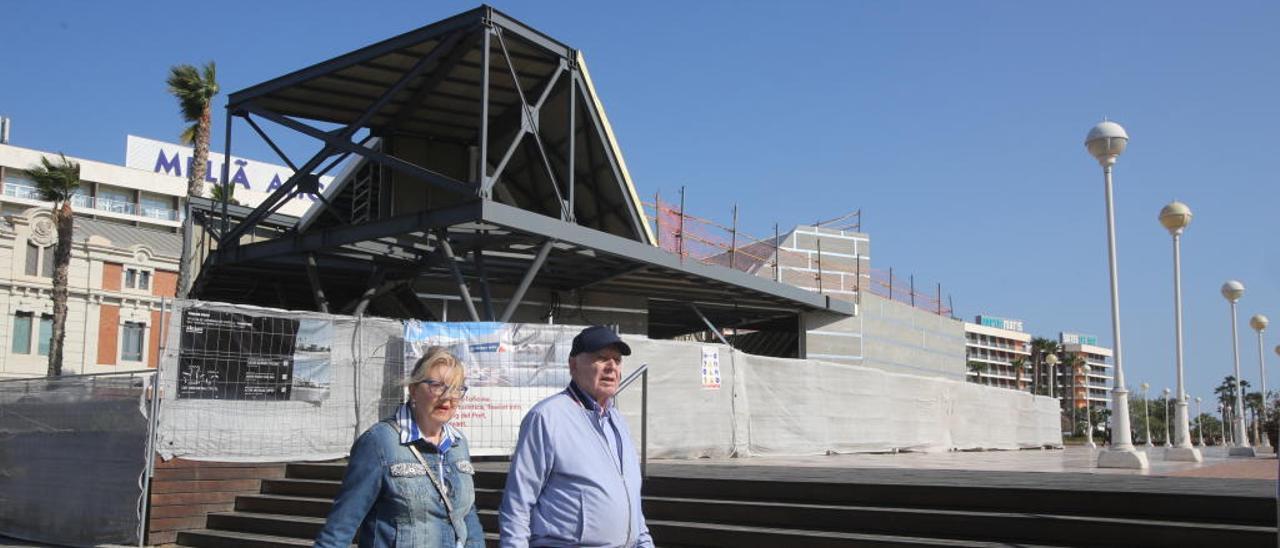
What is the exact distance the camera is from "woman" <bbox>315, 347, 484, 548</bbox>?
3.69 m

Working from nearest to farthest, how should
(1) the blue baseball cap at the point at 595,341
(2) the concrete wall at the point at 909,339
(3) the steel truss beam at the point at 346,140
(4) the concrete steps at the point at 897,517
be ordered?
(1) the blue baseball cap at the point at 595,341 → (4) the concrete steps at the point at 897,517 → (3) the steel truss beam at the point at 346,140 → (2) the concrete wall at the point at 909,339

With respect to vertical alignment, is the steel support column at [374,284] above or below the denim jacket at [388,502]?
above

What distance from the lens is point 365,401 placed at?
40.7 ft

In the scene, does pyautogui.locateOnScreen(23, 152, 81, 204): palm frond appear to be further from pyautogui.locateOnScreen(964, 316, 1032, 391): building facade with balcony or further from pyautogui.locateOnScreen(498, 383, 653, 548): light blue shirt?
pyautogui.locateOnScreen(964, 316, 1032, 391): building facade with balcony

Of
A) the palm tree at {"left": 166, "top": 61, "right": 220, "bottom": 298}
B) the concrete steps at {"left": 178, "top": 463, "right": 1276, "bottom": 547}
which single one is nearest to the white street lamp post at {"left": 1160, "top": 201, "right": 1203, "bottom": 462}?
the concrete steps at {"left": 178, "top": 463, "right": 1276, "bottom": 547}

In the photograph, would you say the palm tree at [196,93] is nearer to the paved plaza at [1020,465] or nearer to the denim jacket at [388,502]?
the paved plaza at [1020,465]

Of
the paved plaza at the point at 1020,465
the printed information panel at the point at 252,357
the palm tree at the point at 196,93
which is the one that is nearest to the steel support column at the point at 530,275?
the paved plaza at the point at 1020,465

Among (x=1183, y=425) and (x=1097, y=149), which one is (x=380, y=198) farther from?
(x=1183, y=425)

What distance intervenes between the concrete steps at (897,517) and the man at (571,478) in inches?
177

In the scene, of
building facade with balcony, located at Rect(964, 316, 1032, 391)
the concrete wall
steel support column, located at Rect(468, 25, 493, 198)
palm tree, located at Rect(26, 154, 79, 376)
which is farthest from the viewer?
building facade with balcony, located at Rect(964, 316, 1032, 391)

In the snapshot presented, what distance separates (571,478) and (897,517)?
5.18 meters

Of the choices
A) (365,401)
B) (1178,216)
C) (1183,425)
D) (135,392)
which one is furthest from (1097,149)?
(135,392)

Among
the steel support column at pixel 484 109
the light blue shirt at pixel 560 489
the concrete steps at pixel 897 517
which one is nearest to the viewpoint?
the light blue shirt at pixel 560 489

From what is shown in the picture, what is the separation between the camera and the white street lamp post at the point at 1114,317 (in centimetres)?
1340
